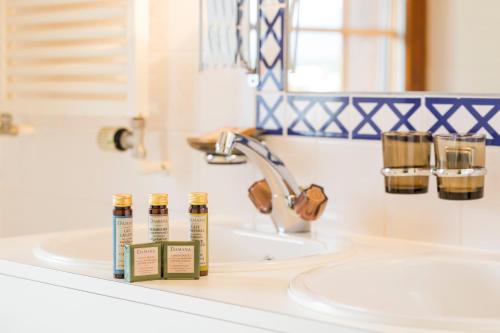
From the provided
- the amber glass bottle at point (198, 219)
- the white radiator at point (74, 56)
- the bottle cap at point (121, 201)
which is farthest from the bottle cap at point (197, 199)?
the white radiator at point (74, 56)

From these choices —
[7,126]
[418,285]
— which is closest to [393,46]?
[418,285]

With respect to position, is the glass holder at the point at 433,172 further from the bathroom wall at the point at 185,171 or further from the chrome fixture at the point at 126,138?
the chrome fixture at the point at 126,138

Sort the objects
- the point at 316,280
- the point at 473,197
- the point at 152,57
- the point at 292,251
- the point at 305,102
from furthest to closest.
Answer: the point at 152,57 < the point at 305,102 < the point at 292,251 < the point at 473,197 < the point at 316,280

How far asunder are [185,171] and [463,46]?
2.54 ft

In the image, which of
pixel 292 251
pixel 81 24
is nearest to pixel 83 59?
pixel 81 24

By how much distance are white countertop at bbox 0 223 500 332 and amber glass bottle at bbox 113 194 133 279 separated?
1.0 inches

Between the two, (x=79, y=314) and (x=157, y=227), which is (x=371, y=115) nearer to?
(x=157, y=227)

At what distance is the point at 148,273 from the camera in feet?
5.08

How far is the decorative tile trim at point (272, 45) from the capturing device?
80.8 inches

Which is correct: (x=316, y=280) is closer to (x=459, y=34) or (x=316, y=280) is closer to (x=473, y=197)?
(x=473, y=197)

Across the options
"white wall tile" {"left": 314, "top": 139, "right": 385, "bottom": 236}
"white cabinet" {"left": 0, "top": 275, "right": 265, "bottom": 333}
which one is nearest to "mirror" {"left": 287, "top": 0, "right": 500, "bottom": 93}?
"white wall tile" {"left": 314, "top": 139, "right": 385, "bottom": 236}

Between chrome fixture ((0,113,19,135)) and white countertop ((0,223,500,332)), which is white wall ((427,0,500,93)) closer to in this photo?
white countertop ((0,223,500,332))

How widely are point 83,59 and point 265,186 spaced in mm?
696

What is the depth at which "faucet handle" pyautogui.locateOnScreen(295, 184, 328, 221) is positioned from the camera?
6.17ft
